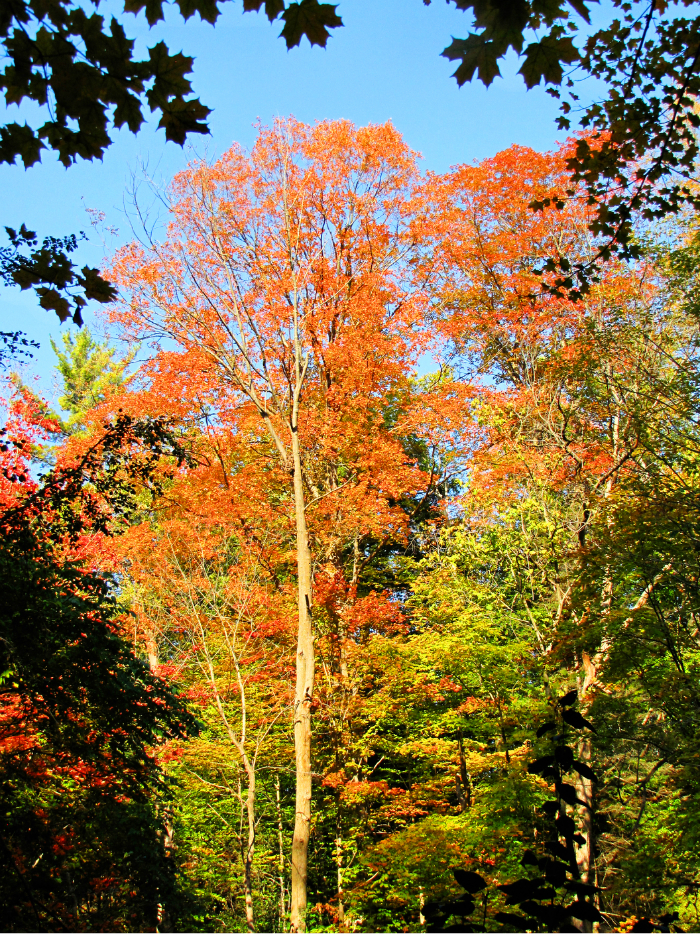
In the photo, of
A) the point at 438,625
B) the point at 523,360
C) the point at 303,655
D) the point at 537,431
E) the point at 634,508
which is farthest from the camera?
the point at 523,360

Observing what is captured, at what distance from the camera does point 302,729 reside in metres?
8.55

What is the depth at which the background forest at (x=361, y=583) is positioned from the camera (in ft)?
21.2

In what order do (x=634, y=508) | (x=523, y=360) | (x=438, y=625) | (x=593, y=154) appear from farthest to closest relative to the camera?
(x=523, y=360), (x=438, y=625), (x=634, y=508), (x=593, y=154)

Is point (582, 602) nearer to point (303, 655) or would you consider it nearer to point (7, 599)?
point (303, 655)

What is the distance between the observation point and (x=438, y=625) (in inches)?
426

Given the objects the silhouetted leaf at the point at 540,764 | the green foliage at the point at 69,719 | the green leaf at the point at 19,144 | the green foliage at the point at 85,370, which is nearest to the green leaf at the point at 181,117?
the green leaf at the point at 19,144

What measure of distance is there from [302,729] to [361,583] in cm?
779

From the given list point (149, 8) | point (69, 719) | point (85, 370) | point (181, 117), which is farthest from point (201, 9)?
point (85, 370)

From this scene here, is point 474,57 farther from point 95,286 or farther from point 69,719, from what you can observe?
point 69,719

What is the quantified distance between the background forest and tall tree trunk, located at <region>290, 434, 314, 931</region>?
0.04 metres

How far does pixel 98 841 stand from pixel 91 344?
83.8ft

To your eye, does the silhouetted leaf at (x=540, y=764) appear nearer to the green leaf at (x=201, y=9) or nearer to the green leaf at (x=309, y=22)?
the green leaf at (x=309, y=22)

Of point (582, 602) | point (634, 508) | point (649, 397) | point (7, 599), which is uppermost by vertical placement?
point (649, 397)

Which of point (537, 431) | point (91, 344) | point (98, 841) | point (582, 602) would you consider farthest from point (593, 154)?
point (91, 344)
